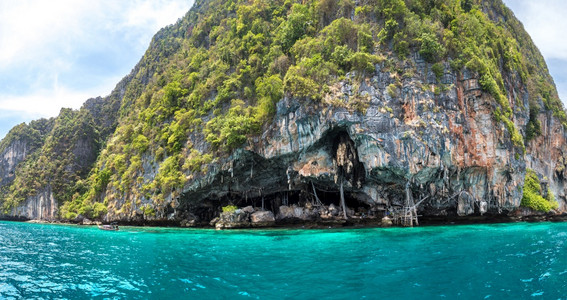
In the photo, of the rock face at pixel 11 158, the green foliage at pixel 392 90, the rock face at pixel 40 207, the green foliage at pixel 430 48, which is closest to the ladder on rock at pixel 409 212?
the green foliage at pixel 392 90

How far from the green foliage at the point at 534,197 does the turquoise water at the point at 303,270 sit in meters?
18.0

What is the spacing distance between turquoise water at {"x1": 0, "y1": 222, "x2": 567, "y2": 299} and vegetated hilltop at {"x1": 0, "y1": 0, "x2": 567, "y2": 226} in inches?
394

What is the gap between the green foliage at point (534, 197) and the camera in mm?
32406

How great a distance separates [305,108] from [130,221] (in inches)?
1028

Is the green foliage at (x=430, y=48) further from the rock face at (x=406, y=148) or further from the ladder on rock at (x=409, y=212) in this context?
the ladder on rock at (x=409, y=212)

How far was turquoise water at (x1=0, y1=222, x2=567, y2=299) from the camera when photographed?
8969mm

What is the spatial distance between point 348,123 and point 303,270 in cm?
1608

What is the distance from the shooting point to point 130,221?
38.2m

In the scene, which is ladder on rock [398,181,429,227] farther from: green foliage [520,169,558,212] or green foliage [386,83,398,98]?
green foliage [520,169,558,212]

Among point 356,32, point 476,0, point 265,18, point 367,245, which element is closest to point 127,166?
point 265,18

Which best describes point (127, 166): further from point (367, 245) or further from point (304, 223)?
point (367, 245)

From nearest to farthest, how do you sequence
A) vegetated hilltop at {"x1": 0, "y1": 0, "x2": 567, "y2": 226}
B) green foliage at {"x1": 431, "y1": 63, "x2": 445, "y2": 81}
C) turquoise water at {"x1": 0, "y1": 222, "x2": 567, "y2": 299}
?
1. turquoise water at {"x1": 0, "y1": 222, "x2": 567, "y2": 299}
2. vegetated hilltop at {"x1": 0, "y1": 0, "x2": 567, "y2": 226}
3. green foliage at {"x1": 431, "y1": 63, "x2": 445, "y2": 81}

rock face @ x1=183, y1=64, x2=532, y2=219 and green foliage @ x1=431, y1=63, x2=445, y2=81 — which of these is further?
green foliage @ x1=431, y1=63, x2=445, y2=81

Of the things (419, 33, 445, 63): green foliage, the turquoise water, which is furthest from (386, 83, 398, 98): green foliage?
the turquoise water
